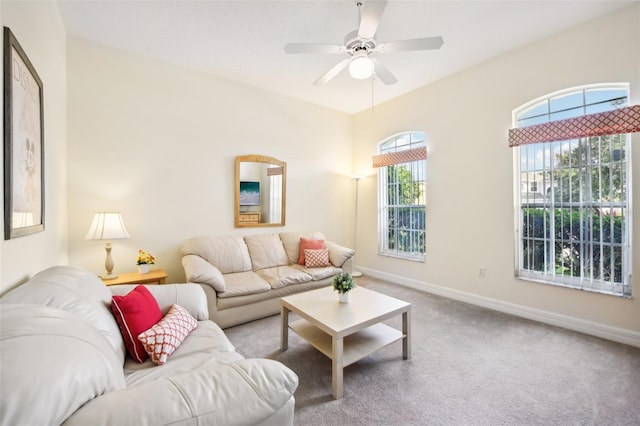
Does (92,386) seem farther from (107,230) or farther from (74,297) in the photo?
(107,230)

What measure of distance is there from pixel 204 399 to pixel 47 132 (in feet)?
7.88

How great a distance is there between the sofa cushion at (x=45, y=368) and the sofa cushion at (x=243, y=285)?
1871 mm

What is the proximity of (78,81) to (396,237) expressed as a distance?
442 cm

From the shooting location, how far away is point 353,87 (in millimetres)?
3934

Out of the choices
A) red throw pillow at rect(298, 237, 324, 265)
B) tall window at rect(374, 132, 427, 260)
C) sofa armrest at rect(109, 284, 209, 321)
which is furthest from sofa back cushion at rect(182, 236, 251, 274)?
tall window at rect(374, 132, 427, 260)

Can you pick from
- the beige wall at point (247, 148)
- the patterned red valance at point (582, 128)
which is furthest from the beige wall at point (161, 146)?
the patterned red valance at point (582, 128)

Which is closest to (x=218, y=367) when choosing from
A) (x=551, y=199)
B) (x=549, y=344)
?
(x=549, y=344)

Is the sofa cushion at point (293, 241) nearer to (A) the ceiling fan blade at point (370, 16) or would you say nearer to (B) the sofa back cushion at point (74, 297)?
(B) the sofa back cushion at point (74, 297)

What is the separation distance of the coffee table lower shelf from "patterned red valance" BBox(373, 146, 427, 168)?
2.58m

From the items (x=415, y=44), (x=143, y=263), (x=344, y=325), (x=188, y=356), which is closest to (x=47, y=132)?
(x=143, y=263)

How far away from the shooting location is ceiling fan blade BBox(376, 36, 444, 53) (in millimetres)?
2072

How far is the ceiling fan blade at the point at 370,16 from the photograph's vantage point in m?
1.74

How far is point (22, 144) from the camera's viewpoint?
4.84 feet

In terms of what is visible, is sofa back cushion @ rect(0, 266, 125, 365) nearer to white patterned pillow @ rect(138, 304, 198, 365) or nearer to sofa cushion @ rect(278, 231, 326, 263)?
white patterned pillow @ rect(138, 304, 198, 365)
